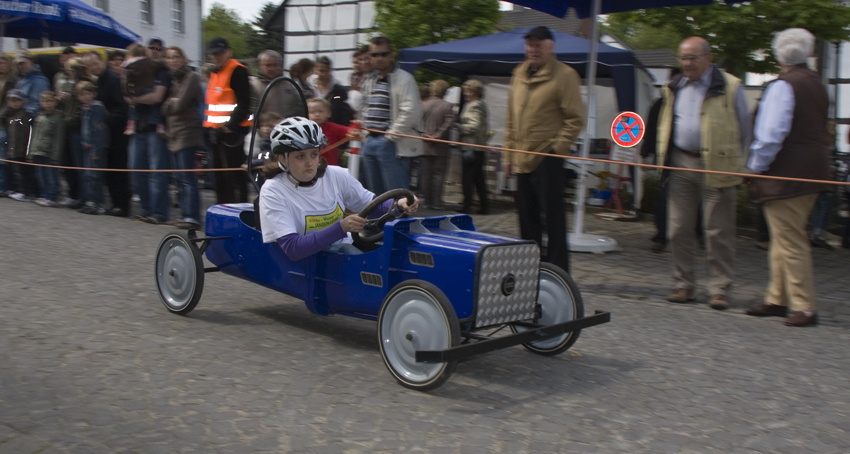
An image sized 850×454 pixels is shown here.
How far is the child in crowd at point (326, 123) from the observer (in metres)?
7.57

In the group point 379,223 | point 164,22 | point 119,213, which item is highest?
point 164,22

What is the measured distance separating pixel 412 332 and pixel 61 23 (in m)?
13.9

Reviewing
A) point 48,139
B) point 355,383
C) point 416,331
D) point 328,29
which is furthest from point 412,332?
point 328,29

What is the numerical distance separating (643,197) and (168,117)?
6974 mm

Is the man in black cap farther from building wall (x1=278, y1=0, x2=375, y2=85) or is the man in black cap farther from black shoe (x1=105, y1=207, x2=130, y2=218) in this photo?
building wall (x1=278, y1=0, x2=375, y2=85)

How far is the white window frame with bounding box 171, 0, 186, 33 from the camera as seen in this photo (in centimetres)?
3930

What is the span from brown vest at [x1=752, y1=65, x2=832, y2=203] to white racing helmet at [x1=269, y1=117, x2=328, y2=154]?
3.26 metres

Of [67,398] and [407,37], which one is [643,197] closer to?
[67,398]

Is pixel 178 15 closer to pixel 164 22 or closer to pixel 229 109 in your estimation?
pixel 164 22

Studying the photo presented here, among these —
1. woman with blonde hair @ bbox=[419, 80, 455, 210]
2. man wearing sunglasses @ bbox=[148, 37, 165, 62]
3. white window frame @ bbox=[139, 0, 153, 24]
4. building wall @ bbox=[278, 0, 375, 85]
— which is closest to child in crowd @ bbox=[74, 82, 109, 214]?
man wearing sunglasses @ bbox=[148, 37, 165, 62]

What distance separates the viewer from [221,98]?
8.82 m

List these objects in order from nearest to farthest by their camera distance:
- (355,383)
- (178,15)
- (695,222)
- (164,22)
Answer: (355,383)
(695,222)
(164,22)
(178,15)

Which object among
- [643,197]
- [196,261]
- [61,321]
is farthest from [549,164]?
[643,197]

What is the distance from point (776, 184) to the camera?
5.63m
